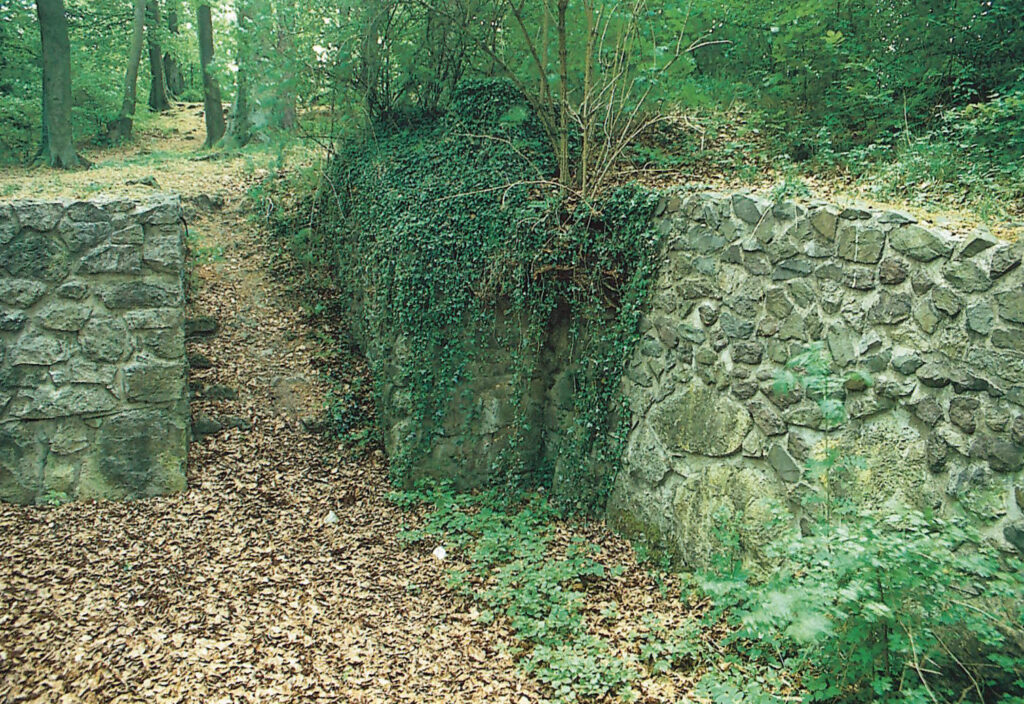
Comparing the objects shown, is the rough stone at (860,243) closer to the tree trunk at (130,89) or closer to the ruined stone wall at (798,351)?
the ruined stone wall at (798,351)

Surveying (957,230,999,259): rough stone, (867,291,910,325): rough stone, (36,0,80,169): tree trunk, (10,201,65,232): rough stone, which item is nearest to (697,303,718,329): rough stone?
(867,291,910,325): rough stone

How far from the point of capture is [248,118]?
36.2 feet

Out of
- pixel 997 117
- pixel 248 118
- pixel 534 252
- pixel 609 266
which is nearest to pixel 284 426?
pixel 534 252

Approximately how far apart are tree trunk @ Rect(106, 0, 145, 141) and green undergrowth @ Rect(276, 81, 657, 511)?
8823 mm

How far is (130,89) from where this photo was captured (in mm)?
12570

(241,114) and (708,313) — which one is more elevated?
(241,114)

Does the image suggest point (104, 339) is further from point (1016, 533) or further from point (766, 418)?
point (1016, 533)

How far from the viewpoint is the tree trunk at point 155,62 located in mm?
13719

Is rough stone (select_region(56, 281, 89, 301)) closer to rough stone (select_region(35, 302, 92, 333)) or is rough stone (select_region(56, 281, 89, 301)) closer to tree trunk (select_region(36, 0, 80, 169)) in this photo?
rough stone (select_region(35, 302, 92, 333))

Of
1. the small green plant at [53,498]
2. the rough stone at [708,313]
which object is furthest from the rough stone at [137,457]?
the rough stone at [708,313]

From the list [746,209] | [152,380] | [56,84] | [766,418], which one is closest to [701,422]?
[766,418]

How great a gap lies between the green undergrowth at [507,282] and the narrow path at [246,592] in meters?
0.83

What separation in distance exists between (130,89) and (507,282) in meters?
10.7

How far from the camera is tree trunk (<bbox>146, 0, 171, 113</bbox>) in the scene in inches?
540
